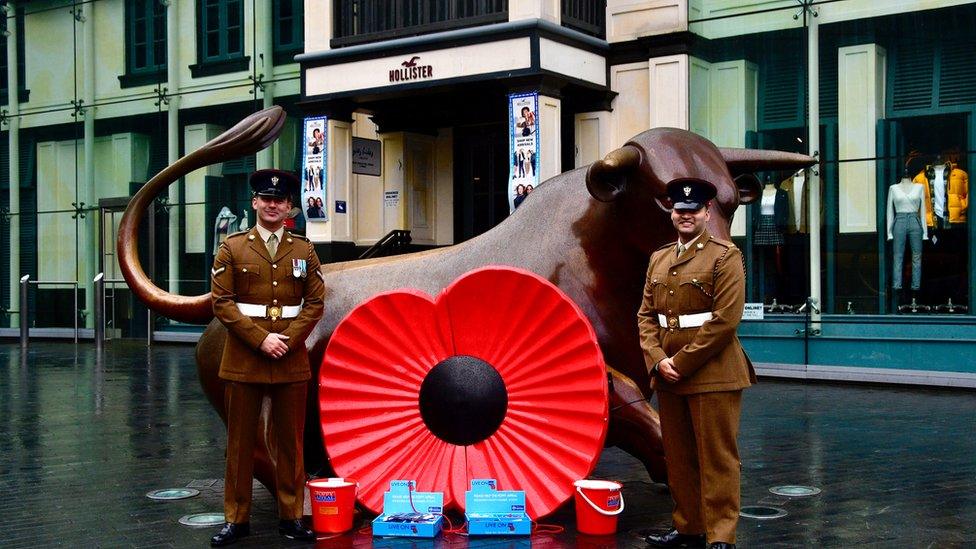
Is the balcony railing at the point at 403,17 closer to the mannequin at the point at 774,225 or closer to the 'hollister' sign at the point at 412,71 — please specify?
the 'hollister' sign at the point at 412,71

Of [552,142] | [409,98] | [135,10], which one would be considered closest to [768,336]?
[552,142]

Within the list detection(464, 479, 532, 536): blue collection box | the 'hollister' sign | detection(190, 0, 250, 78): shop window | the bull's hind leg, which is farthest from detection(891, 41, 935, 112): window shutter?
detection(190, 0, 250, 78): shop window

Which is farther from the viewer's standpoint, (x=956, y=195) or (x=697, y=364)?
(x=956, y=195)

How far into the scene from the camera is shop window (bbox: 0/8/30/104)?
72.8 feet

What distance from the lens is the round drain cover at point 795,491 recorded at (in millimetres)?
6156

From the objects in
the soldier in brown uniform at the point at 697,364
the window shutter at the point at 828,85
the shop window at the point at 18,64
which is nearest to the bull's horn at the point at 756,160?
the soldier in brown uniform at the point at 697,364

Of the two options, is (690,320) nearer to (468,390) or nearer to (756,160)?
(468,390)

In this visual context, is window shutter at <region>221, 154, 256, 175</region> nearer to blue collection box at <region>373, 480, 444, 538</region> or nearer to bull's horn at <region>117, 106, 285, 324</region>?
bull's horn at <region>117, 106, 285, 324</region>

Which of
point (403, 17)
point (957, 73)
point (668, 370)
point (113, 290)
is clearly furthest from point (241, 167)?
point (668, 370)

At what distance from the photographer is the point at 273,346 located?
507cm

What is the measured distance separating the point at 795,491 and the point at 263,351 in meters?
3.24

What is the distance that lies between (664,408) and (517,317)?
93cm

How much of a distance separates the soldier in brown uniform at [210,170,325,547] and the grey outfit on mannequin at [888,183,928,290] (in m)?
10.0

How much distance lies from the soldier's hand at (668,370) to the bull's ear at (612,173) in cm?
103
